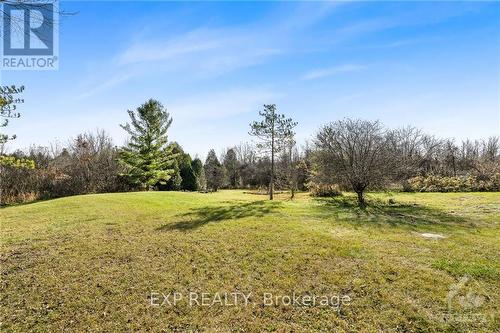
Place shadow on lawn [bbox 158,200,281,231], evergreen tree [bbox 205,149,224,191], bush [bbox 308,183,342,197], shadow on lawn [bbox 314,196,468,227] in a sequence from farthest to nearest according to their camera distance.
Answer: evergreen tree [bbox 205,149,224,191]
bush [bbox 308,183,342,197]
shadow on lawn [bbox 314,196,468,227]
shadow on lawn [bbox 158,200,281,231]

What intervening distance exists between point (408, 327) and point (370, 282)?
1117mm

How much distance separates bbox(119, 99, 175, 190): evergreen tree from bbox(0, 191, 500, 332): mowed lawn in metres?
12.2

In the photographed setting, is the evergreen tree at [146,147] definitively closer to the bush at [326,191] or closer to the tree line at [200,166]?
the tree line at [200,166]

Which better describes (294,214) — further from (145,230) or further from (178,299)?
(178,299)

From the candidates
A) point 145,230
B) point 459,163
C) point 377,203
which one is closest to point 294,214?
point 145,230

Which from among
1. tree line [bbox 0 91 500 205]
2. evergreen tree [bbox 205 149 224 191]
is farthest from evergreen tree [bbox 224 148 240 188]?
tree line [bbox 0 91 500 205]

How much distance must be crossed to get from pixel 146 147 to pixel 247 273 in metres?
19.0

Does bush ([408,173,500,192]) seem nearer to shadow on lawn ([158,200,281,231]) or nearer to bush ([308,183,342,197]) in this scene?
bush ([308,183,342,197])

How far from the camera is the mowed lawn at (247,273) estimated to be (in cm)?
399

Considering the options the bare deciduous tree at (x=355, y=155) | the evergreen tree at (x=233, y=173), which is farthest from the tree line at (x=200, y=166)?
the evergreen tree at (x=233, y=173)

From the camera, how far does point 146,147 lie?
22.1 meters

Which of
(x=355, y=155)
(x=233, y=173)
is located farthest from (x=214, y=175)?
(x=355, y=155)

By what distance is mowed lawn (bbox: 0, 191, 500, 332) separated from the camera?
13.1 feet

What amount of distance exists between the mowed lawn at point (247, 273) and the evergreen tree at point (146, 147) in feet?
40.1
